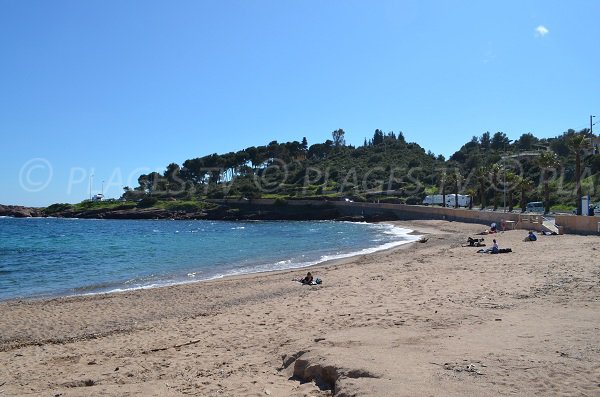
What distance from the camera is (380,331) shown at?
928cm

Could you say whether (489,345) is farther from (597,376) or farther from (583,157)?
(583,157)

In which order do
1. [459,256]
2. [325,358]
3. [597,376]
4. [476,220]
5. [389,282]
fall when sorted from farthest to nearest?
[476,220] < [459,256] < [389,282] < [325,358] < [597,376]

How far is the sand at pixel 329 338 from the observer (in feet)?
21.5

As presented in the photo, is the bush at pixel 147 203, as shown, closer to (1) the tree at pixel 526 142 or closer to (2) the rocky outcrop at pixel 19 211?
(2) the rocky outcrop at pixel 19 211

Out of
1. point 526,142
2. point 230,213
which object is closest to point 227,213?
point 230,213

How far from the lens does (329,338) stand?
9.02 metres

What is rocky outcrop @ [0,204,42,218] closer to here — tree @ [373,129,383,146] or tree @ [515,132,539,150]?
tree @ [373,129,383,146]

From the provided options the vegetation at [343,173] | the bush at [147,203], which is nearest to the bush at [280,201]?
the vegetation at [343,173]

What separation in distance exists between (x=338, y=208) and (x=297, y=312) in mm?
86822

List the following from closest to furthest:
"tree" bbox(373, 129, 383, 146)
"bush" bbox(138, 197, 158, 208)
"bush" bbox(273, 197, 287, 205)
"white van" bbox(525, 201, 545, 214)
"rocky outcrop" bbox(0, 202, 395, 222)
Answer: "white van" bbox(525, 201, 545, 214) < "rocky outcrop" bbox(0, 202, 395, 222) < "bush" bbox(273, 197, 287, 205) < "bush" bbox(138, 197, 158, 208) < "tree" bbox(373, 129, 383, 146)

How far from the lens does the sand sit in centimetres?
655

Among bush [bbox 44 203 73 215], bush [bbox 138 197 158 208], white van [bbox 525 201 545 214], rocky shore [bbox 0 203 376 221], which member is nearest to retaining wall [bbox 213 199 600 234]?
rocky shore [bbox 0 203 376 221]

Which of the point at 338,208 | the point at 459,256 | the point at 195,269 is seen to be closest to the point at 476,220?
the point at 459,256

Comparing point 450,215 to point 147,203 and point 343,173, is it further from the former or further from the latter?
point 147,203
